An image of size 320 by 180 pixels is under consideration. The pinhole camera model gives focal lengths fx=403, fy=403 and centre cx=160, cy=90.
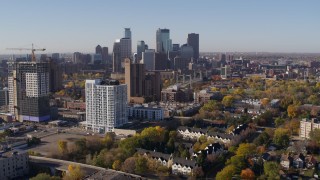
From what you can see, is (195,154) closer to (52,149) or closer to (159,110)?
(52,149)

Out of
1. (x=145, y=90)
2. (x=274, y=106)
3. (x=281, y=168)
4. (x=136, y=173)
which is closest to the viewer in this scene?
(x=136, y=173)

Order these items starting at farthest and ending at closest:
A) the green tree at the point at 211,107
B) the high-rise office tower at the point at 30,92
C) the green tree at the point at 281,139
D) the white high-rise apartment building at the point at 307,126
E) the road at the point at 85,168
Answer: the green tree at the point at 211,107 → the high-rise office tower at the point at 30,92 → the white high-rise apartment building at the point at 307,126 → the green tree at the point at 281,139 → the road at the point at 85,168

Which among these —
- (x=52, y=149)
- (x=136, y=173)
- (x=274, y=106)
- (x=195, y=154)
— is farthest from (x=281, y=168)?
(x=274, y=106)

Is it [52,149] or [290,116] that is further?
[290,116]

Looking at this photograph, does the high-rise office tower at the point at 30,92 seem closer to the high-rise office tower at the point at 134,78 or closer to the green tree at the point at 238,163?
the high-rise office tower at the point at 134,78

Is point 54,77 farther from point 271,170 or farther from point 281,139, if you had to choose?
point 271,170

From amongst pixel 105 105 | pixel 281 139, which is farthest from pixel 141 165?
pixel 105 105

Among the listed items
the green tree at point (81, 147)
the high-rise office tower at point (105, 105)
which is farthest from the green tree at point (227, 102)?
the green tree at point (81, 147)
